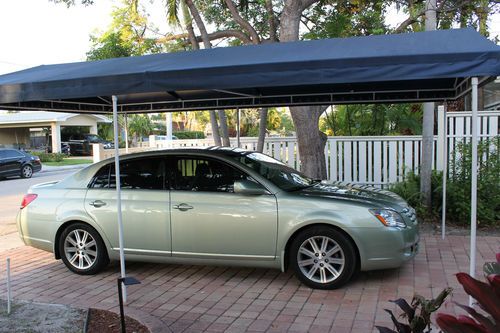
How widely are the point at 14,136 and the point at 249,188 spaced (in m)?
41.5

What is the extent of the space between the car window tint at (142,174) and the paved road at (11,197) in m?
4.65

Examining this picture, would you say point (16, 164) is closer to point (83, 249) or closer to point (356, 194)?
point (83, 249)

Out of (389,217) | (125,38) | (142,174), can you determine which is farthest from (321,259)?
(125,38)

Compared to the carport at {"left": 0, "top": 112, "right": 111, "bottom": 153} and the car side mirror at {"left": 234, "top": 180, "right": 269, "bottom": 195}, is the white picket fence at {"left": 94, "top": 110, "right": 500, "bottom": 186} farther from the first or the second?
the carport at {"left": 0, "top": 112, "right": 111, "bottom": 153}

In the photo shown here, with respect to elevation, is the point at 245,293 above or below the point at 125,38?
below

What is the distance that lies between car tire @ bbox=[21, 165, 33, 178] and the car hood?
19576mm

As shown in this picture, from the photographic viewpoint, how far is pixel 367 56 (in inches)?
167

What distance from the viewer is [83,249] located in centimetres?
604

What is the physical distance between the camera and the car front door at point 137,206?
18.7ft

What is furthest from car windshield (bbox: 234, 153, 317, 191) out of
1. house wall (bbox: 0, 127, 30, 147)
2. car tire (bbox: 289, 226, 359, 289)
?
house wall (bbox: 0, 127, 30, 147)

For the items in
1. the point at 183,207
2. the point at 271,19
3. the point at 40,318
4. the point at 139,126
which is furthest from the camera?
the point at 139,126

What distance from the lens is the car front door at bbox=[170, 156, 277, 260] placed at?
17.5ft

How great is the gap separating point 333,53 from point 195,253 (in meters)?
2.75

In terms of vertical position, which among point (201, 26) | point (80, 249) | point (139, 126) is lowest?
point (80, 249)
